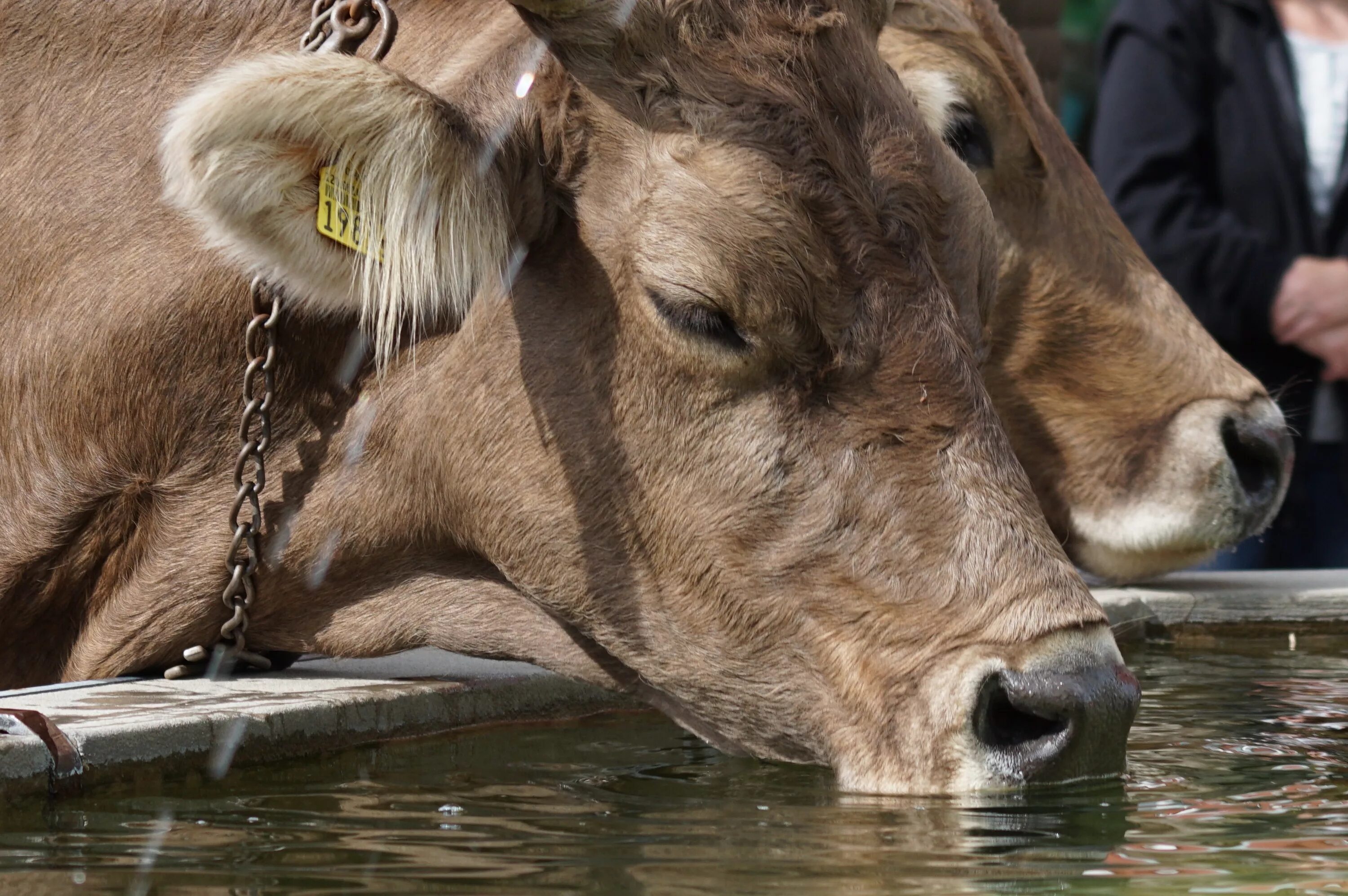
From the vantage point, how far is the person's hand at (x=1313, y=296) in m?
5.86

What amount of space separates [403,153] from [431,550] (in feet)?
2.72

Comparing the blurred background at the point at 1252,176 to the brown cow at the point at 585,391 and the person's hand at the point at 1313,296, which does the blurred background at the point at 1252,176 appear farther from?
the brown cow at the point at 585,391

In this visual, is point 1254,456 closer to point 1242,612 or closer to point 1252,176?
point 1242,612

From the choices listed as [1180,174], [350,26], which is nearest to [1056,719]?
[350,26]

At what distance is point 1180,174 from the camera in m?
6.11

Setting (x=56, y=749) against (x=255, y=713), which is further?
(x=255, y=713)

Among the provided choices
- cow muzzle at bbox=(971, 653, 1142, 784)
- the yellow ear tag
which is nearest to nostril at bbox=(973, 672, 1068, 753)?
cow muzzle at bbox=(971, 653, 1142, 784)

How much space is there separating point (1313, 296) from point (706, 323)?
124 inches

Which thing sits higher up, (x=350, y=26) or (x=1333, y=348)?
(x=350, y=26)

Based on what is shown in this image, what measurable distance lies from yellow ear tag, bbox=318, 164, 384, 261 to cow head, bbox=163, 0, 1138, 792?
1.1 inches

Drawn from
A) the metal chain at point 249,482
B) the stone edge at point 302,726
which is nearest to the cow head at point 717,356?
the metal chain at point 249,482

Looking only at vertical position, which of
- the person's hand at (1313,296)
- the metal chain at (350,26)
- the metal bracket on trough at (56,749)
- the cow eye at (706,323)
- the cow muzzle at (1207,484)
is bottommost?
the cow muzzle at (1207,484)

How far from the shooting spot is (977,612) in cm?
316

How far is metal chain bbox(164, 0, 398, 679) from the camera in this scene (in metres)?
3.68
